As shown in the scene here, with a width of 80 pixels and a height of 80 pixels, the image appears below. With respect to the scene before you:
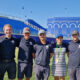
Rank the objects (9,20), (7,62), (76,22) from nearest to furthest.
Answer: (7,62)
(9,20)
(76,22)

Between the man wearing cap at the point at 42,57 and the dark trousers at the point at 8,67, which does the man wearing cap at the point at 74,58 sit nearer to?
the man wearing cap at the point at 42,57

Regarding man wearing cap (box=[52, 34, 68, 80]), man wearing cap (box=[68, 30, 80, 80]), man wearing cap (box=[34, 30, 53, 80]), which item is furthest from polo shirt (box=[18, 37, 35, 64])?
man wearing cap (box=[68, 30, 80, 80])

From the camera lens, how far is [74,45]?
5.44m

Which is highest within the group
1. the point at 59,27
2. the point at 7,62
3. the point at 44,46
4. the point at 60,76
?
the point at 59,27

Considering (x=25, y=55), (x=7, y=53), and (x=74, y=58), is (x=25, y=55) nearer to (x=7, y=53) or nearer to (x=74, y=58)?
(x=7, y=53)

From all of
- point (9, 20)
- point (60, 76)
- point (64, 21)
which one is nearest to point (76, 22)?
point (64, 21)

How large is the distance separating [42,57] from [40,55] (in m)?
0.08

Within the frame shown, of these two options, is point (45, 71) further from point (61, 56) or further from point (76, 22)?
point (76, 22)

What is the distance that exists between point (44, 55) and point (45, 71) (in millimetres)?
445

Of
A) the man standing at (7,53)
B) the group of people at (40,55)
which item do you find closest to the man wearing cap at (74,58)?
the group of people at (40,55)

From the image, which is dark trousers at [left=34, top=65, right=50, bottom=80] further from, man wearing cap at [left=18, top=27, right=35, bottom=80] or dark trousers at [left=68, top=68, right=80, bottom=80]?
dark trousers at [left=68, top=68, right=80, bottom=80]

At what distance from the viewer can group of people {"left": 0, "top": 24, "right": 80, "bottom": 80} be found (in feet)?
17.6

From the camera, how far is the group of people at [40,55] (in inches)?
211

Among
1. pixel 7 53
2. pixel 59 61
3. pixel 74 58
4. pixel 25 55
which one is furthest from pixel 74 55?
pixel 7 53
